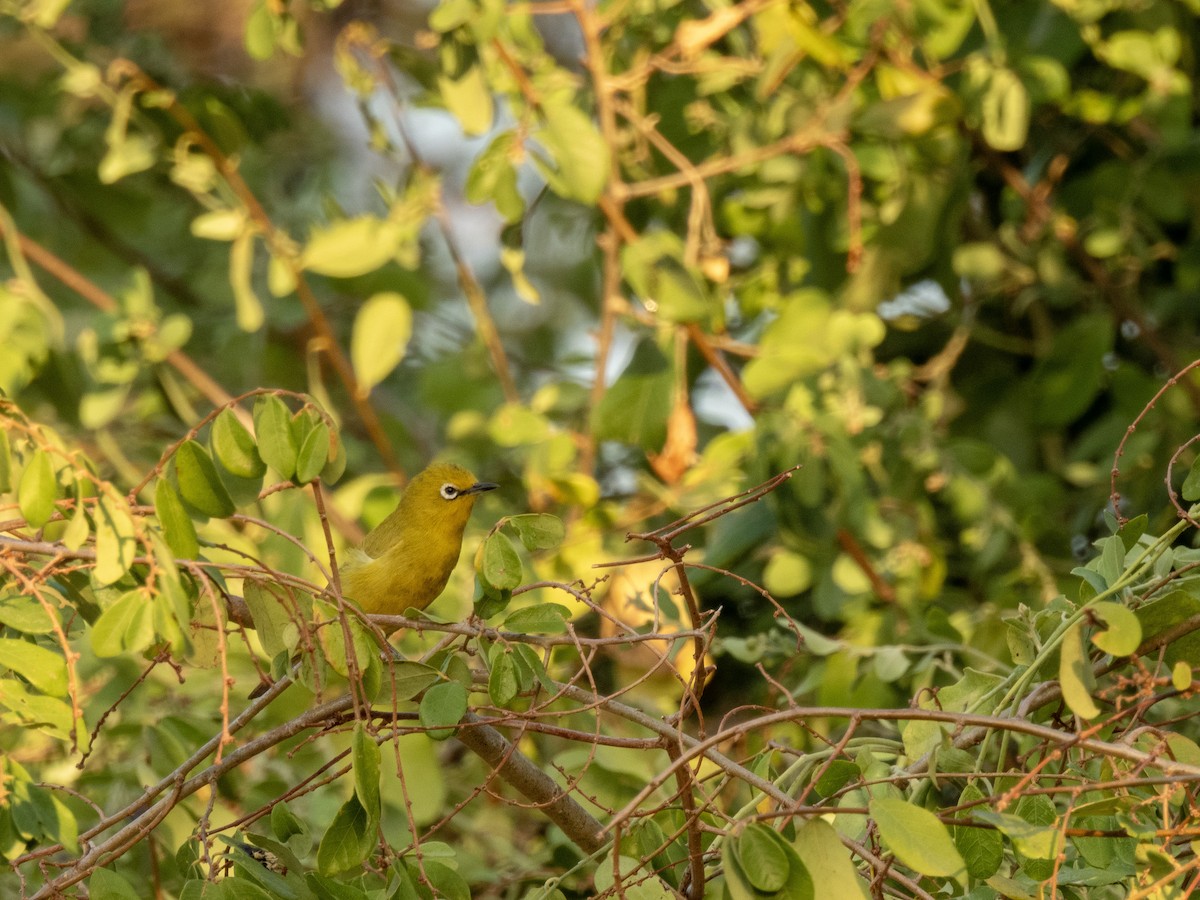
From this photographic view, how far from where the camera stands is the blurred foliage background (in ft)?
10.6

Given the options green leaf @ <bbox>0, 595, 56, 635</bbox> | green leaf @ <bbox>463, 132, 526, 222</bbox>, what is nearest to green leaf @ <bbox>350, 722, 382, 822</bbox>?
green leaf @ <bbox>0, 595, 56, 635</bbox>

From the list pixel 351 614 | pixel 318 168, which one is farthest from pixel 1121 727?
pixel 318 168

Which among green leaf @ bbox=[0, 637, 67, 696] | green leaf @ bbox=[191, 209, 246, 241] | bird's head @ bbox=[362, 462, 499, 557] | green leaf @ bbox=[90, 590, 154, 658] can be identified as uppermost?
green leaf @ bbox=[90, 590, 154, 658]

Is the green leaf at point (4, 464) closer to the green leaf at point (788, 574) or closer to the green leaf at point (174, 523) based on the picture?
the green leaf at point (174, 523)

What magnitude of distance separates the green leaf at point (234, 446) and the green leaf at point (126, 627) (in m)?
0.28

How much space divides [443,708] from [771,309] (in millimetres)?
2477

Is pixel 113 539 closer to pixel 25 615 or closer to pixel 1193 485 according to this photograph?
pixel 25 615

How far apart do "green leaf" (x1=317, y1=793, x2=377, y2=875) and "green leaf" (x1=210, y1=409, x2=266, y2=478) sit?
0.44 m

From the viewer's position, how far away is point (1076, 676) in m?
1.49

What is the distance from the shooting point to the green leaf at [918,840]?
4.57ft

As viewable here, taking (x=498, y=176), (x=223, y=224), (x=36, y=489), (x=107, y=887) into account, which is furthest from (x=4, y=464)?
(x=223, y=224)

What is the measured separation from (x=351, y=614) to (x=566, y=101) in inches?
75.1

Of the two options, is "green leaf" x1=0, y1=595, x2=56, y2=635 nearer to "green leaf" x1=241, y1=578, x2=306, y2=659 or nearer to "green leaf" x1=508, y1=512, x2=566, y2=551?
"green leaf" x1=241, y1=578, x2=306, y2=659

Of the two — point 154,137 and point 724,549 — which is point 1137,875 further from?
point 154,137
